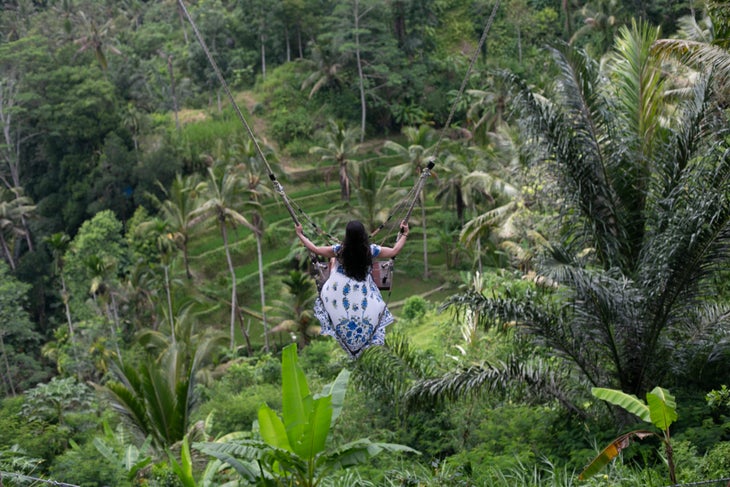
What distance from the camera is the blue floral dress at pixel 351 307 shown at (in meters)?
4.60

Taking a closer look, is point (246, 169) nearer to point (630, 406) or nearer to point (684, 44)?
point (684, 44)

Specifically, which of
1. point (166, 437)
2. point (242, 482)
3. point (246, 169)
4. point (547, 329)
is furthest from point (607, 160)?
point (246, 169)

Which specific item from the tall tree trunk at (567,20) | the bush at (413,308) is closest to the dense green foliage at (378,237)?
the bush at (413,308)

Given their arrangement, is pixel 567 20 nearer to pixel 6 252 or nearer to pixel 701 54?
pixel 6 252

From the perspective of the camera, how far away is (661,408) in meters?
4.39

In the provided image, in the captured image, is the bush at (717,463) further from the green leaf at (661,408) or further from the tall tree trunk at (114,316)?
the tall tree trunk at (114,316)

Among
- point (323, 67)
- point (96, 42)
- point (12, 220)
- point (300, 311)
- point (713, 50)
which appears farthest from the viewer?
point (96, 42)

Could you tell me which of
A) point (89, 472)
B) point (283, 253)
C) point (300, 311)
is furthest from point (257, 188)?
point (89, 472)

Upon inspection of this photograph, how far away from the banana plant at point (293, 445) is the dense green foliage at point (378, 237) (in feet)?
0.07

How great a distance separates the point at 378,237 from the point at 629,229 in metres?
16.7

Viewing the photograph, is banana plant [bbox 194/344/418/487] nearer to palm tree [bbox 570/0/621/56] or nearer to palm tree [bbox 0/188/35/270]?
palm tree [bbox 570/0/621/56]

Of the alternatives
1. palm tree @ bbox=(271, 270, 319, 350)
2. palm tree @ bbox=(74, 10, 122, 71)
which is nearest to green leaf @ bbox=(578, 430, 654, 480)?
palm tree @ bbox=(271, 270, 319, 350)

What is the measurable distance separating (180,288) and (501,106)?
1111cm

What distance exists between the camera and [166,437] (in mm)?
8359
